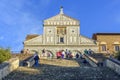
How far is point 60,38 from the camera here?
6644 centimetres

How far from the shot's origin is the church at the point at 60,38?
64750 millimetres

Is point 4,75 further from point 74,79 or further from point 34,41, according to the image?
point 34,41

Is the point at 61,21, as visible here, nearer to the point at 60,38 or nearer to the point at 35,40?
the point at 60,38

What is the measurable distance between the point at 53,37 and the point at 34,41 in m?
3.81

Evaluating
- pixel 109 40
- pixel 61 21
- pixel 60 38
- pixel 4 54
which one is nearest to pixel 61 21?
pixel 61 21

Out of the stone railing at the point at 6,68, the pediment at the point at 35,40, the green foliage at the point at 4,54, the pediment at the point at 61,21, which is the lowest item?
the stone railing at the point at 6,68

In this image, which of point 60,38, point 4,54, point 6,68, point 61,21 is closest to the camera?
point 6,68

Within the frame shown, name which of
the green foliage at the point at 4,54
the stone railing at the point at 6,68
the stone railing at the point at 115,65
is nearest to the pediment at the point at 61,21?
the green foliage at the point at 4,54

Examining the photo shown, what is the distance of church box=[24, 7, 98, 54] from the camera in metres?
64.8

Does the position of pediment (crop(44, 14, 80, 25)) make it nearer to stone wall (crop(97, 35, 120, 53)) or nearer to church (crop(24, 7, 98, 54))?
church (crop(24, 7, 98, 54))

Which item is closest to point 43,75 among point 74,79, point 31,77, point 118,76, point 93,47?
point 31,77

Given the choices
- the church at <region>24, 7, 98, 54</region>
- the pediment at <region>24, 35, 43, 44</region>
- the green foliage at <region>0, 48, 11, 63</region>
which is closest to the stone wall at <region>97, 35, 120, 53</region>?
the church at <region>24, 7, 98, 54</region>

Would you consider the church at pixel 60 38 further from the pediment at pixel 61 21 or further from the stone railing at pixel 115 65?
the stone railing at pixel 115 65

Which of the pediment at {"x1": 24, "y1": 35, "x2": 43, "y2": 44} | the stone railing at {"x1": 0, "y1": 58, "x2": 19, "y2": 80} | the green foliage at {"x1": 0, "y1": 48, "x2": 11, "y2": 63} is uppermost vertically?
the pediment at {"x1": 24, "y1": 35, "x2": 43, "y2": 44}
